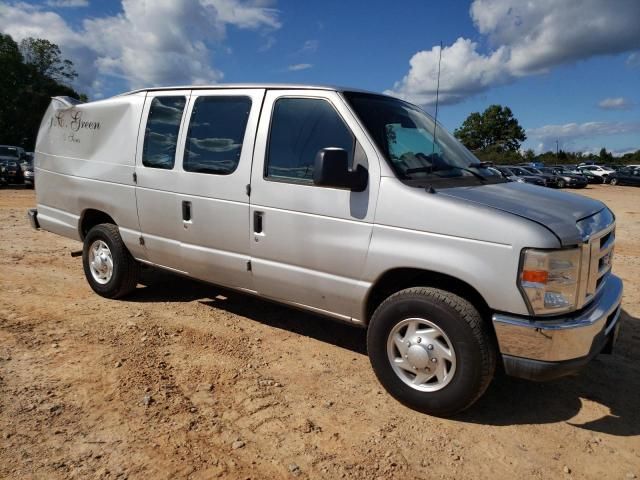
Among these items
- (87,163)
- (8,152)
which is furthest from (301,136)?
(8,152)

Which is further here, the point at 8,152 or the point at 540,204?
the point at 8,152

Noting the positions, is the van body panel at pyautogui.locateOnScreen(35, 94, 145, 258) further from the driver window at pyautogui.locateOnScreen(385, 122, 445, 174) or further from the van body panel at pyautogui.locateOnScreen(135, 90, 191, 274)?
the driver window at pyautogui.locateOnScreen(385, 122, 445, 174)

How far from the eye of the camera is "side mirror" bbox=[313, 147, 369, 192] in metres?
3.28

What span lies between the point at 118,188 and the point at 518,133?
101 m

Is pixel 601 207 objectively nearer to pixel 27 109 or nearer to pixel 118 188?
pixel 118 188

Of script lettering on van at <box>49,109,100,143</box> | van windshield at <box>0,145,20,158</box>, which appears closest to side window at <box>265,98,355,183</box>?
script lettering on van at <box>49,109,100,143</box>

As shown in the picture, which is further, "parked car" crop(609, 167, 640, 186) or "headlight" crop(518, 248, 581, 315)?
"parked car" crop(609, 167, 640, 186)

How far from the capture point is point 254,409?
11.0ft

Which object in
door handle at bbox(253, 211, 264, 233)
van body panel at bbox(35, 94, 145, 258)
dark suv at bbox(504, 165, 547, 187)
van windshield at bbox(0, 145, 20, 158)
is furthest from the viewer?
dark suv at bbox(504, 165, 547, 187)

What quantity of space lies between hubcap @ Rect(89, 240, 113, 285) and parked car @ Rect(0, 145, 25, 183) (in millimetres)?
17364

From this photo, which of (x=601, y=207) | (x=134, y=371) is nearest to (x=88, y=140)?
(x=134, y=371)

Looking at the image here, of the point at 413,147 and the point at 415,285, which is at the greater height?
the point at 413,147

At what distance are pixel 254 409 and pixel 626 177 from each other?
41940 mm

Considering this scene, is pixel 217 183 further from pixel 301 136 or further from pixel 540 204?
pixel 540 204
